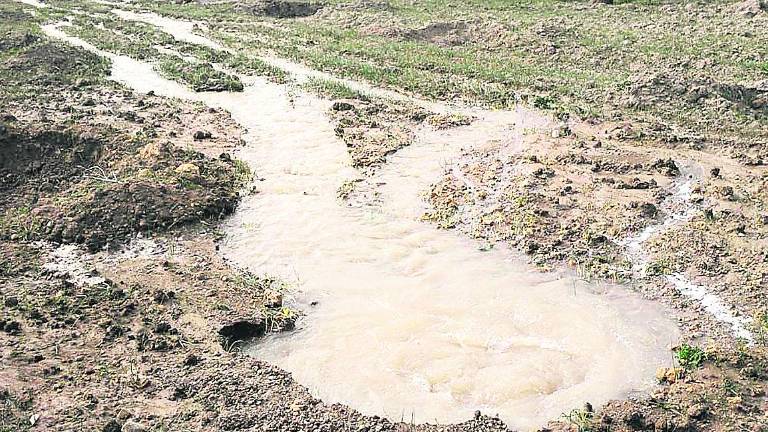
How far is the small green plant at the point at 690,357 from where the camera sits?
6691mm

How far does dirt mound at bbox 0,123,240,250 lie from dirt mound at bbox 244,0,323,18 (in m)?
19.3

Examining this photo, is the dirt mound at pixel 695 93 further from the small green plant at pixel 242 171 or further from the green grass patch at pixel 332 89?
the small green plant at pixel 242 171

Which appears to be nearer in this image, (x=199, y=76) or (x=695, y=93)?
(x=695, y=93)

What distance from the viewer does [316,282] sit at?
8547 millimetres

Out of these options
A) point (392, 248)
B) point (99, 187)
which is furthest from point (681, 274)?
point (99, 187)

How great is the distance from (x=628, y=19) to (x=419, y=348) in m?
18.6

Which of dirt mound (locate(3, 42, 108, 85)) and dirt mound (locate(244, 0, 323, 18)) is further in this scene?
dirt mound (locate(244, 0, 323, 18))

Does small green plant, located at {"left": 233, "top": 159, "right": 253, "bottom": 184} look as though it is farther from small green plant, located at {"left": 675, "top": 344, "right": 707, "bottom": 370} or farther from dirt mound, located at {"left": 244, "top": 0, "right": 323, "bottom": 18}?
dirt mound, located at {"left": 244, "top": 0, "right": 323, "bottom": 18}

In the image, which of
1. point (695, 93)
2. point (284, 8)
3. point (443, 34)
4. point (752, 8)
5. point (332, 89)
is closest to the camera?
point (695, 93)

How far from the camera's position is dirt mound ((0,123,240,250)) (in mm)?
9539

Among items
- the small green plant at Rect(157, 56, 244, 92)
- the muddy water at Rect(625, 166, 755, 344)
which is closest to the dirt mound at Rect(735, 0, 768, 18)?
the muddy water at Rect(625, 166, 755, 344)

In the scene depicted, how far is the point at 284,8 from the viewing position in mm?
30062

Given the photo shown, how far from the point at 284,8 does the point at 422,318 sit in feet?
Result: 82.2

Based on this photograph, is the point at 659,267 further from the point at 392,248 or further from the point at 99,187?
the point at 99,187
